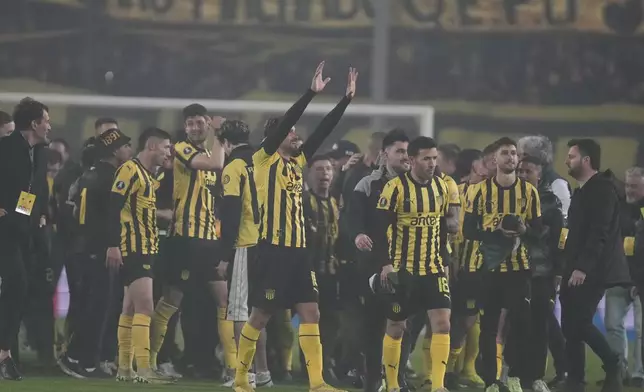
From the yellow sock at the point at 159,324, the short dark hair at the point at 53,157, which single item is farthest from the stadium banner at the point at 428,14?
the yellow sock at the point at 159,324

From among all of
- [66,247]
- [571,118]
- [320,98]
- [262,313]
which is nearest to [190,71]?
[320,98]

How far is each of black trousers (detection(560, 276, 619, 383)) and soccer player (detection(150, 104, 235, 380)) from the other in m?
2.44

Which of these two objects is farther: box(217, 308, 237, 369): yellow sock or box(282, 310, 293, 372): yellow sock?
box(282, 310, 293, 372): yellow sock

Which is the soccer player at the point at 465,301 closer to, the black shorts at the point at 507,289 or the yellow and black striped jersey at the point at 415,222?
the black shorts at the point at 507,289

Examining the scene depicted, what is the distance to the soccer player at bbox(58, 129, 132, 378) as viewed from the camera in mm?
12000

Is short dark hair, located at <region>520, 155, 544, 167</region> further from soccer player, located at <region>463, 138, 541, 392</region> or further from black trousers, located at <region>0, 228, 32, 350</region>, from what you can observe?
black trousers, located at <region>0, 228, 32, 350</region>

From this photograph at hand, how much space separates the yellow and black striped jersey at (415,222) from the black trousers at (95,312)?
3.11 m

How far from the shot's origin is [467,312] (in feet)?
39.9

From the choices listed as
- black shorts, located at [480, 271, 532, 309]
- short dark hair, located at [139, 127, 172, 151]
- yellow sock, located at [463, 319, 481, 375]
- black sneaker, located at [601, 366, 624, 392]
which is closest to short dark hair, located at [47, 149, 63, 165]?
short dark hair, located at [139, 127, 172, 151]

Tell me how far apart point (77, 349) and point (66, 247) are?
984 millimetres

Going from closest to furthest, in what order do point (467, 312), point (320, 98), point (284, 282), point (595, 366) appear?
point (284, 282)
point (467, 312)
point (595, 366)
point (320, 98)

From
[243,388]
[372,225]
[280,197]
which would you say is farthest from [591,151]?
[243,388]

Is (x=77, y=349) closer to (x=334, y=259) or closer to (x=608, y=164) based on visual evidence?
(x=334, y=259)

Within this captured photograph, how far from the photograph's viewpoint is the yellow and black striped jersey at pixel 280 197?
9.99 m
